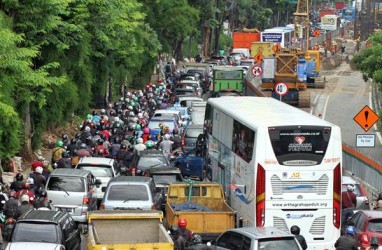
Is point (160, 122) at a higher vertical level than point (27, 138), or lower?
lower

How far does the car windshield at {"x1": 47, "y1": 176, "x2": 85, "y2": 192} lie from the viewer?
92.9 feet

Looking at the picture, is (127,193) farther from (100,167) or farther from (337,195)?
(337,195)

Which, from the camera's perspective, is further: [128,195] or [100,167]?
[100,167]

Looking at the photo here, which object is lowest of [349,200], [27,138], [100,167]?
[27,138]

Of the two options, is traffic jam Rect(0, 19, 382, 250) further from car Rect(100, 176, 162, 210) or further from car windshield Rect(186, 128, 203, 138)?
car windshield Rect(186, 128, 203, 138)

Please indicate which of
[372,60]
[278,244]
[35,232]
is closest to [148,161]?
[35,232]

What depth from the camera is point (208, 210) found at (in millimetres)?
27141

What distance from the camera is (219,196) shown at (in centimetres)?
2906

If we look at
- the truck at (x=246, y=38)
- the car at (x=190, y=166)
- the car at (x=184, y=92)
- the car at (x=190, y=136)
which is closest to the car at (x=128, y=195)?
the car at (x=190, y=166)

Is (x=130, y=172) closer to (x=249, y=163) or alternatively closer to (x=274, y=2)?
(x=249, y=163)

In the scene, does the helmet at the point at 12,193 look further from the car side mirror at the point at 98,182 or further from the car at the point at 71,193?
the car side mirror at the point at 98,182

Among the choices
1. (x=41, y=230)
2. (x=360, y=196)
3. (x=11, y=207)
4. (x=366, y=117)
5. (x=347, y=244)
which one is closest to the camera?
(x=347, y=244)

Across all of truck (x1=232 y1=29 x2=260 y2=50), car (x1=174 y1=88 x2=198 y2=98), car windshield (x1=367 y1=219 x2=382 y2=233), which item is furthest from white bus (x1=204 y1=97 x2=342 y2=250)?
truck (x1=232 y1=29 x2=260 y2=50)

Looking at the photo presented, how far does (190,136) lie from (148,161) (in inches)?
372
